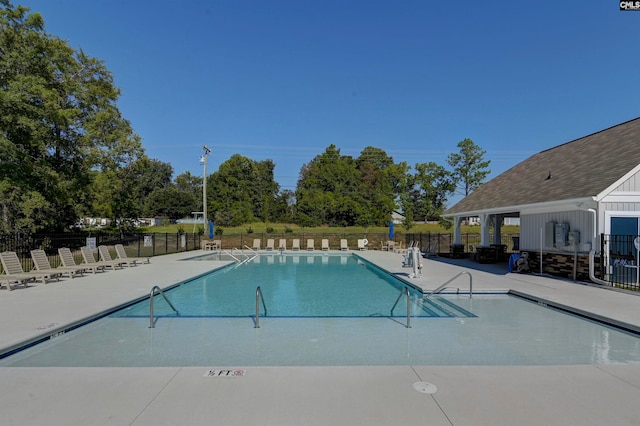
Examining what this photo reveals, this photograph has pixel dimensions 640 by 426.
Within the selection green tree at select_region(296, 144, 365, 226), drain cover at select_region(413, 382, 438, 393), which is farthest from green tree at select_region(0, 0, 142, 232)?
green tree at select_region(296, 144, 365, 226)

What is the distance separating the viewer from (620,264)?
1035 cm

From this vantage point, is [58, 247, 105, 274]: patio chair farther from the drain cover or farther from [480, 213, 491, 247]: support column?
[480, 213, 491, 247]: support column

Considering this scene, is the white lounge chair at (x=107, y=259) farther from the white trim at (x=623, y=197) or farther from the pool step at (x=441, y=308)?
the white trim at (x=623, y=197)

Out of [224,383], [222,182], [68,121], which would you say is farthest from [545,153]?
[222,182]

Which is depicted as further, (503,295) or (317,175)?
(317,175)

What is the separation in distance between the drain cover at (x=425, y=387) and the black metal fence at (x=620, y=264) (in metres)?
8.55

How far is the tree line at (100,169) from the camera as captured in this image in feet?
63.5

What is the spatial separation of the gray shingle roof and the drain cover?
858cm

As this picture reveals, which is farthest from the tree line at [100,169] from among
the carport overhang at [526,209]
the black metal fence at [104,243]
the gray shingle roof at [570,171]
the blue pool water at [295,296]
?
the gray shingle roof at [570,171]

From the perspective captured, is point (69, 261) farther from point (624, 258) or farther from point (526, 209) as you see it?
point (624, 258)

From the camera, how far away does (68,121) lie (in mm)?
21828

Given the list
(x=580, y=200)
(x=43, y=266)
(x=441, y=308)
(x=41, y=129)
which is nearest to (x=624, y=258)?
(x=580, y=200)

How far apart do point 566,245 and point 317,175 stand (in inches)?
1549

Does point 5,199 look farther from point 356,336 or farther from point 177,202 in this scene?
point 177,202
